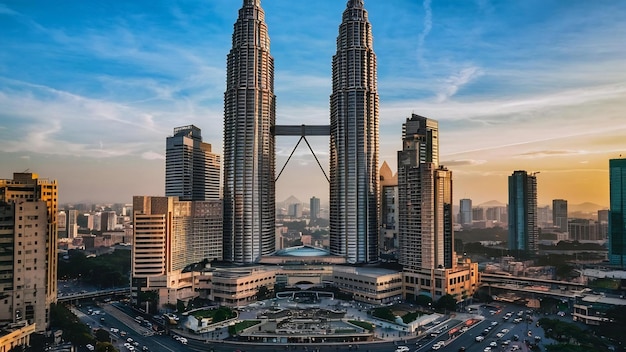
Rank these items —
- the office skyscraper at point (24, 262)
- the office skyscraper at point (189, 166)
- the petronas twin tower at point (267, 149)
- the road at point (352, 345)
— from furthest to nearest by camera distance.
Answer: the office skyscraper at point (189, 166)
the petronas twin tower at point (267, 149)
the office skyscraper at point (24, 262)
the road at point (352, 345)

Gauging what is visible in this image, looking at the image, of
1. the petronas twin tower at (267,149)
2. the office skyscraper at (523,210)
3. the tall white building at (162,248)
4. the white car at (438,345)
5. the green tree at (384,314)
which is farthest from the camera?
the office skyscraper at (523,210)

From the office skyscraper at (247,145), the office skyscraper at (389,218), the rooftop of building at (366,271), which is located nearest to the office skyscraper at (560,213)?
the office skyscraper at (389,218)

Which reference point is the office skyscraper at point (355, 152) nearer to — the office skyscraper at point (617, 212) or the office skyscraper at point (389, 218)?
the office skyscraper at point (389, 218)

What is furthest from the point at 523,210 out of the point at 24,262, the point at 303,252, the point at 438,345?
the point at 24,262

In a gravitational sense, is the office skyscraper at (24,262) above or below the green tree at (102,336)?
above

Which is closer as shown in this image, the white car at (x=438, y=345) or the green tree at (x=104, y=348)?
the green tree at (x=104, y=348)

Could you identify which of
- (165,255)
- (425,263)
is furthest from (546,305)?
(165,255)
